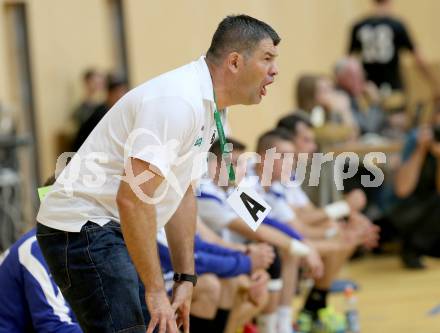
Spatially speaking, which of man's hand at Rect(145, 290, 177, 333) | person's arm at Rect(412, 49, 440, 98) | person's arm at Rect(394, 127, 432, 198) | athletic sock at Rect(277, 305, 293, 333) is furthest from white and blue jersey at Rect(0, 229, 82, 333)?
person's arm at Rect(412, 49, 440, 98)

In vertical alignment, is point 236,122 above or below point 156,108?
below

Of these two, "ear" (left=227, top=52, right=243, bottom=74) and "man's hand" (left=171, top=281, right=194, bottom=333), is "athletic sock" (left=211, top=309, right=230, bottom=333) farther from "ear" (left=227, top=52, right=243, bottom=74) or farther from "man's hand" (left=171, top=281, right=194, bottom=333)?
"ear" (left=227, top=52, right=243, bottom=74)

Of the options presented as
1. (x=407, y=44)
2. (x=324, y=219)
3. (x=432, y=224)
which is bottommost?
(x=432, y=224)

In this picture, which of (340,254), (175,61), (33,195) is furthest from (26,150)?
(340,254)

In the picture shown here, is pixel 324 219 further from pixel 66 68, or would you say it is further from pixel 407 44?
pixel 407 44

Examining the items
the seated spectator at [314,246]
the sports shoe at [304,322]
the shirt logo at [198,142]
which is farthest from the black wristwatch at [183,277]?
the sports shoe at [304,322]

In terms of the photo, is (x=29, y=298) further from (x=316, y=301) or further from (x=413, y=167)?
(x=413, y=167)

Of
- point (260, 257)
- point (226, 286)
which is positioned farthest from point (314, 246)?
point (226, 286)

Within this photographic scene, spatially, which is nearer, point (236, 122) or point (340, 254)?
point (340, 254)

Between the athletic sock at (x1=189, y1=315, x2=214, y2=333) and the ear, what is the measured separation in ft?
5.53

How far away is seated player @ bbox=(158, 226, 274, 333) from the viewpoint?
4266 millimetres

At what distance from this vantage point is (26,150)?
321 inches

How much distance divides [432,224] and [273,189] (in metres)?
2.54

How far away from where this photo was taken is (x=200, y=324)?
14.1ft
